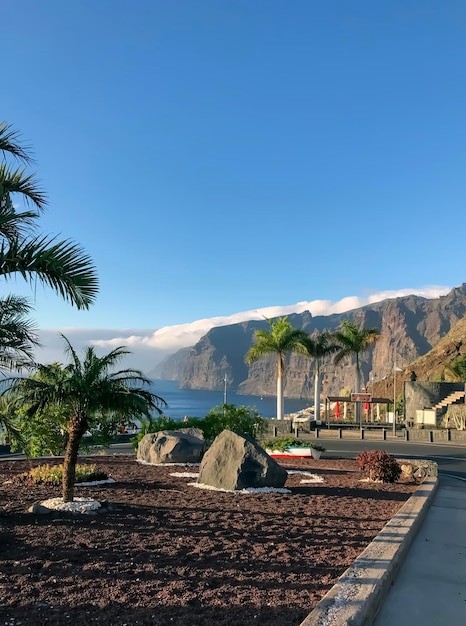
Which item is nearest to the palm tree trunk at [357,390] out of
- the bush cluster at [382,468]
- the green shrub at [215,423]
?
the green shrub at [215,423]

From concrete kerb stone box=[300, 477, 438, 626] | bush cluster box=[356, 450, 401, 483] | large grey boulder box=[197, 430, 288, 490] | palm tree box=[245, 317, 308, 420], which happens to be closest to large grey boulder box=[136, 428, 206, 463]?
large grey boulder box=[197, 430, 288, 490]

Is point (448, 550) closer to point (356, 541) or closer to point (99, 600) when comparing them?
point (356, 541)

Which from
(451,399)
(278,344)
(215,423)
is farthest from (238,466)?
(451,399)

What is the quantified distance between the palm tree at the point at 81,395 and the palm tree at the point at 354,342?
35796mm

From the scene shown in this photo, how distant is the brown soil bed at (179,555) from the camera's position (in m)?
4.89

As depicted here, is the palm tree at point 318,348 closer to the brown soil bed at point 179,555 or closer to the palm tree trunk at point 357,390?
the palm tree trunk at point 357,390

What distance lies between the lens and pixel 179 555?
6641 millimetres

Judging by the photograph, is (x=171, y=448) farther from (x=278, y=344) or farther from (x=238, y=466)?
(x=278, y=344)

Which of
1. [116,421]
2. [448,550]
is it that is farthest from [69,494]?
[448,550]

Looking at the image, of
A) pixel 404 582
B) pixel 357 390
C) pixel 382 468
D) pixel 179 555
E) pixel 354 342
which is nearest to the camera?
pixel 404 582

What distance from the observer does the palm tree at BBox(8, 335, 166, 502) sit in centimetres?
959

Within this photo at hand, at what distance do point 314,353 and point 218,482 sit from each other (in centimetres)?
3064

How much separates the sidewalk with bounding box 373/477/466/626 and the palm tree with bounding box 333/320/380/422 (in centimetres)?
3431

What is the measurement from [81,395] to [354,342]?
3712cm
